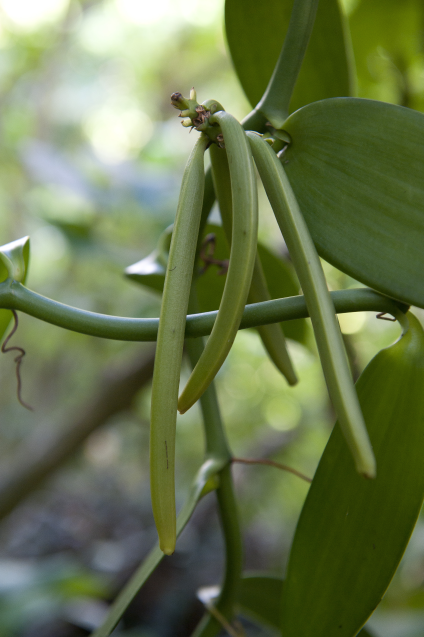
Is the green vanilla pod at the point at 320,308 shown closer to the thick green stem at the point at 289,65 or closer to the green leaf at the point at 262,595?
the thick green stem at the point at 289,65

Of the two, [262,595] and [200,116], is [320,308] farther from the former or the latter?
[262,595]

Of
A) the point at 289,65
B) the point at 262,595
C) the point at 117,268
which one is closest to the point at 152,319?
the point at 289,65

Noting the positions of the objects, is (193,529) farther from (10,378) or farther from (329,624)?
(329,624)

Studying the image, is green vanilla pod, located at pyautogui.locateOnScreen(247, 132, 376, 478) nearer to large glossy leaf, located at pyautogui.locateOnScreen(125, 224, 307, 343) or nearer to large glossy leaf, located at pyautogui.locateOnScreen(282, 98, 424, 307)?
large glossy leaf, located at pyautogui.locateOnScreen(282, 98, 424, 307)

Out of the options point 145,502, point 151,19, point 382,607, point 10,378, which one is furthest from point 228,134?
point 151,19

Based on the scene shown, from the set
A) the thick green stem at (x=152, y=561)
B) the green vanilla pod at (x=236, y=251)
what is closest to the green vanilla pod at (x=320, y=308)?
the green vanilla pod at (x=236, y=251)

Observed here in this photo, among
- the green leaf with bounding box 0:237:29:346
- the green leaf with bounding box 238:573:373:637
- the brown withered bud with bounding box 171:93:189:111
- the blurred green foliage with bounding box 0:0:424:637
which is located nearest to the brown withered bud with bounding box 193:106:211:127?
the brown withered bud with bounding box 171:93:189:111

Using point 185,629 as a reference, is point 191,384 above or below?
above
